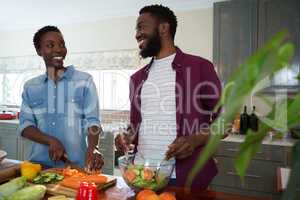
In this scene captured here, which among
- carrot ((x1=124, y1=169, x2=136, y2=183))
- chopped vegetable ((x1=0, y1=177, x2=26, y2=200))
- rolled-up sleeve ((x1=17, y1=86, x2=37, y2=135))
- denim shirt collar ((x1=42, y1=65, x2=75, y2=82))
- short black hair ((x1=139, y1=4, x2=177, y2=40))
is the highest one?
short black hair ((x1=139, y1=4, x2=177, y2=40))

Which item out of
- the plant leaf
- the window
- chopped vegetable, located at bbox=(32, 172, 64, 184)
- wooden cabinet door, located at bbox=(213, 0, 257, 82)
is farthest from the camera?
the window

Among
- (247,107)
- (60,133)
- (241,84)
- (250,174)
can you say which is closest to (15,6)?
(60,133)

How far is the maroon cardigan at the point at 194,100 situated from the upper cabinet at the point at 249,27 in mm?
1414

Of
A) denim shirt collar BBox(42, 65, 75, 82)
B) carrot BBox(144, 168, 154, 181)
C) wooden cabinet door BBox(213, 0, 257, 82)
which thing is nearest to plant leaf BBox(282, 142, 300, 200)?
carrot BBox(144, 168, 154, 181)

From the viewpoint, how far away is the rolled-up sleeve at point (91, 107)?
1.70 metres

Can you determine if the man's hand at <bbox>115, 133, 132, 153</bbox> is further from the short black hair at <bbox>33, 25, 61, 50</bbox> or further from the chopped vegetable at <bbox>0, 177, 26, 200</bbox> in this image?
the short black hair at <bbox>33, 25, 61, 50</bbox>

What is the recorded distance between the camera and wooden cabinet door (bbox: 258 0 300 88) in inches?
107

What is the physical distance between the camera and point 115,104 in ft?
14.0

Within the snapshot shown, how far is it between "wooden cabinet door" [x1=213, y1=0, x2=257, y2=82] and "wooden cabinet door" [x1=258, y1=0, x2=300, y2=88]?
73mm

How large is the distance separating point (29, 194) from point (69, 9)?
3.32m

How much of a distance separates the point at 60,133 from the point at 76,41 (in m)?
3.01

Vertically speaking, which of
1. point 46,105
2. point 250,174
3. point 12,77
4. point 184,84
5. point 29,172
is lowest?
point 250,174

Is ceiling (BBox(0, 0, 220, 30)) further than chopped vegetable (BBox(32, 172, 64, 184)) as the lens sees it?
Yes

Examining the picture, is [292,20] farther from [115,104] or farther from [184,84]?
[115,104]
